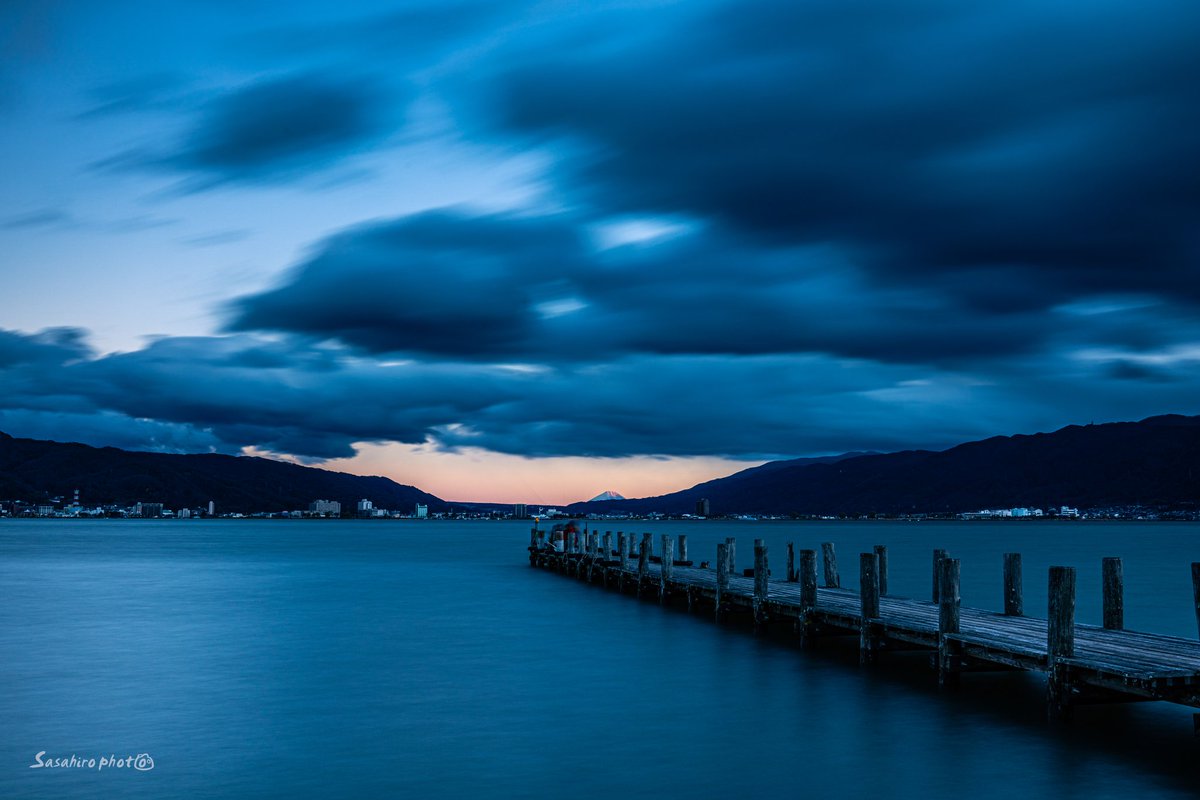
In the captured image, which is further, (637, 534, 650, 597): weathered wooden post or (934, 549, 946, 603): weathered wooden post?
(637, 534, 650, 597): weathered wooden post

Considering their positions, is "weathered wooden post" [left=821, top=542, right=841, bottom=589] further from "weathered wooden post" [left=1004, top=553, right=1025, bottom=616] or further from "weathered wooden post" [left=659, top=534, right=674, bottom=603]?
"weathered wooden post" [left=1004, top=553, right=1025, bottom=616]

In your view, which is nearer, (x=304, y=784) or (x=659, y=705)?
(x=304, y=784)

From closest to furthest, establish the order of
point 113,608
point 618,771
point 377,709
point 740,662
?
1. point 618,771
2. point 377,709
3. point 740,662
4. point 113,608

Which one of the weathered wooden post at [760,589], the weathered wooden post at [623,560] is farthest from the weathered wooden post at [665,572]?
the weathered wooden post at [760,589]

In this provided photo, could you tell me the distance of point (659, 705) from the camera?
20.2m

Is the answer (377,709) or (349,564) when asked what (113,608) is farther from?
(349,564)

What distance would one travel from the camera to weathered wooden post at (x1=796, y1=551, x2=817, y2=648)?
24766 millimetres

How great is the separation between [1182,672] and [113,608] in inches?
1517

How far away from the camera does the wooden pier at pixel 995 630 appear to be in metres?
15.1

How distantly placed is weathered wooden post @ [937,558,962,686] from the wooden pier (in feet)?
0.06

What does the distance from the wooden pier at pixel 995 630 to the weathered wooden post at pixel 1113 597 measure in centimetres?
2

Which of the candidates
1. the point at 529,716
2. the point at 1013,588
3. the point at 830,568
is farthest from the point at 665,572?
the point at 529,716

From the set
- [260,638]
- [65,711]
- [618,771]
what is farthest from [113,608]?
[618,771]

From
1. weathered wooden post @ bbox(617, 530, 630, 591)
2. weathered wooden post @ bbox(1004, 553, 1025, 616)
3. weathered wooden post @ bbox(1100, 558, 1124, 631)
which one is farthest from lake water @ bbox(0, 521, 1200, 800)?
weathered wooden post @ bbox(617, 530, 630, 591)
